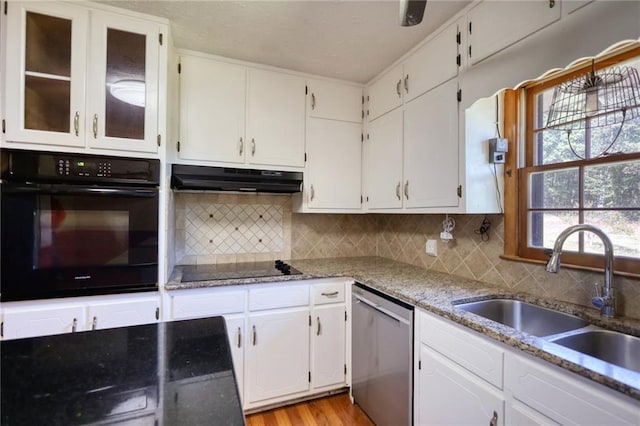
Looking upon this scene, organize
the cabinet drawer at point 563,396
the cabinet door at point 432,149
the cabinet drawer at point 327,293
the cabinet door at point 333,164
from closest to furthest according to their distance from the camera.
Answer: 1. the cabinet drawer at point 563,396
2. the cabinet door at point 432,149
3. the cabinet drawer at point 327,293
4. the cabinet door at point 333,164

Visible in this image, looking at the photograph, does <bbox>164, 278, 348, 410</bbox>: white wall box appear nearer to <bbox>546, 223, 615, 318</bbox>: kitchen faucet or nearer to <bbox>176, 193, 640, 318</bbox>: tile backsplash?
<bbox>176, 193, 640, 318</bbox>: tile backsplash

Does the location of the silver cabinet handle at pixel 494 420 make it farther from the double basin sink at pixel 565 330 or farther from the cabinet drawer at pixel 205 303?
the cabinet drawer at pixel 205 303

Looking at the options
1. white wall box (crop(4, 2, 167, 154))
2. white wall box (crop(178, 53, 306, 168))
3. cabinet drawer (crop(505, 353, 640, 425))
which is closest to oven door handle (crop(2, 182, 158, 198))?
white wall box (crop(4, 2, 167, 154))

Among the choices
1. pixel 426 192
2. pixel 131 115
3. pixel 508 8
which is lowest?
pixel 426 192

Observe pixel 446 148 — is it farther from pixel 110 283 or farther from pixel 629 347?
pixel 110 283

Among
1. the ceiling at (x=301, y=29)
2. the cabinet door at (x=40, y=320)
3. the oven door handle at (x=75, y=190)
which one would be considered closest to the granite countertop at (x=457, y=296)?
the cabinet door at (x=40, y=320)

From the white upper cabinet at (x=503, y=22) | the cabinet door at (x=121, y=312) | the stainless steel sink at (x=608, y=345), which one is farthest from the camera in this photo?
the cabinet door at (x=121, y=312)

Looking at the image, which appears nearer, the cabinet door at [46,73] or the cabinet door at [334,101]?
the cabinet door at [46,73]

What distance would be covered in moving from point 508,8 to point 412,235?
1574 mm

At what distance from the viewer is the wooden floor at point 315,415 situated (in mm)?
1905

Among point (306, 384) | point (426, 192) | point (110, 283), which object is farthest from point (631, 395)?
point (110, 283)

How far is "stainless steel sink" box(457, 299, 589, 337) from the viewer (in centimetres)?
138

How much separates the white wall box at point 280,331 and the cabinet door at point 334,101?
4.32ft

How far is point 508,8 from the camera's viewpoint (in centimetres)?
136
